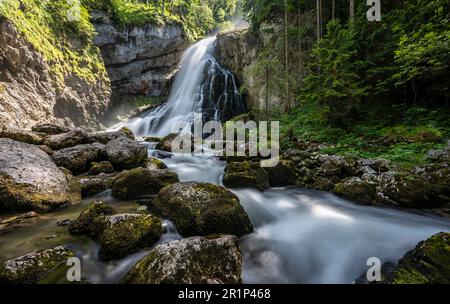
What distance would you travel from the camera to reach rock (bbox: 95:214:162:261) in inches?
139

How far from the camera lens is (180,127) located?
19.9m

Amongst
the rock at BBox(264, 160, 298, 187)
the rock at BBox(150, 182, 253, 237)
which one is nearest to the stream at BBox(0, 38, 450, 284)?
the rock at BBox(150, 182, 253, 237)

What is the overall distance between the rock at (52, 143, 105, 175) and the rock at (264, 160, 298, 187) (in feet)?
20.3

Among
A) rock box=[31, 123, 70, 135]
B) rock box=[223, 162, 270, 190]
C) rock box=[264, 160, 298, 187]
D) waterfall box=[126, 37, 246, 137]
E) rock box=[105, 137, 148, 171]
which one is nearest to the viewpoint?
rock box=[223, 162, 270, 190]

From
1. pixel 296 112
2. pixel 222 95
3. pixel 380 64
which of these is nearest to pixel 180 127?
pixel 222 95

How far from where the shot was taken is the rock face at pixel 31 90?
1334 cm

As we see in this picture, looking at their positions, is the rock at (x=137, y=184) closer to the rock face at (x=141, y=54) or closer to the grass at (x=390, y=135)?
the grass at (x=390, y=135)

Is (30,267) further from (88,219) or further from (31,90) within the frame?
(31,90)

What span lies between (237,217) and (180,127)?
16277mm

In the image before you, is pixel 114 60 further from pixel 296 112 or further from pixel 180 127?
pixel 296 112

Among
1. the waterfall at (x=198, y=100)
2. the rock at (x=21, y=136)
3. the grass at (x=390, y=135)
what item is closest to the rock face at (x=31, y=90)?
the rock at (x=21, y=136)

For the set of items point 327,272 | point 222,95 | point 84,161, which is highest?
point 222,95

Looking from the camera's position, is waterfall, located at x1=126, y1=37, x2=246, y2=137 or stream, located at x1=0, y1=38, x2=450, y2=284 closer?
stream, located at x1=0, y1=38, x2=450, y2=284

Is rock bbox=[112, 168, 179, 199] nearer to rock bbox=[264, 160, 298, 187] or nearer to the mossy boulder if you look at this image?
the mossy boulder
